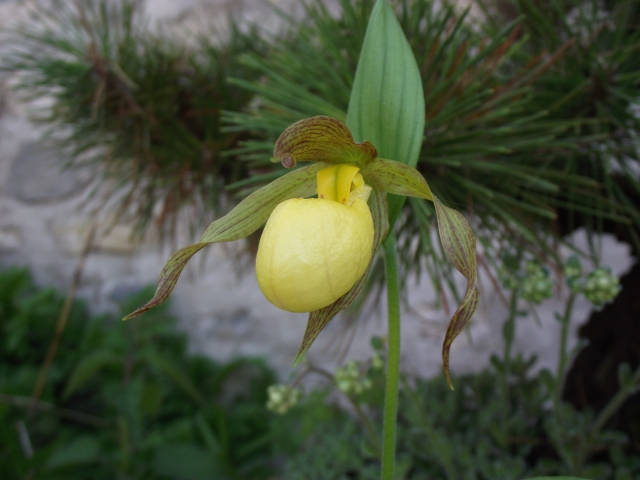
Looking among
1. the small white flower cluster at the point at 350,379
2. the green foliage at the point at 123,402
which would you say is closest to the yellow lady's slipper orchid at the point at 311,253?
the small white flower cluster at the point at 350,379

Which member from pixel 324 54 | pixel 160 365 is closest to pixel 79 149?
pixel 324 54

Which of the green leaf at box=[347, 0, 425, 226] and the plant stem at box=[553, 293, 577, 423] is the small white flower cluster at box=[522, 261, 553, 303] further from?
the green leaf at box=[347, 0, 425, 226]

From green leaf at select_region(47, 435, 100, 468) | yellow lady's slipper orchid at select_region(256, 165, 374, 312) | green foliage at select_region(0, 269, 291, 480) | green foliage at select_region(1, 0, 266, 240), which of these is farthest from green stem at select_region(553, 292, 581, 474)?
green leaf at select_region(47, 435, 100, 468)

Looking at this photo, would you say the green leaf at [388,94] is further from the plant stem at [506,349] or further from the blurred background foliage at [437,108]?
the plant stem at [506,349]

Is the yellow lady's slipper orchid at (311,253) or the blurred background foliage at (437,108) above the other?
the blurred background foliage at (437,108)

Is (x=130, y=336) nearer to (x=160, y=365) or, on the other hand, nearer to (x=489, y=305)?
(x=160, y=365)

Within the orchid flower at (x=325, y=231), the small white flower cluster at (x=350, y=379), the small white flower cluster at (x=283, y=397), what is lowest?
the small white flower cluster at (x=283, y=397)
